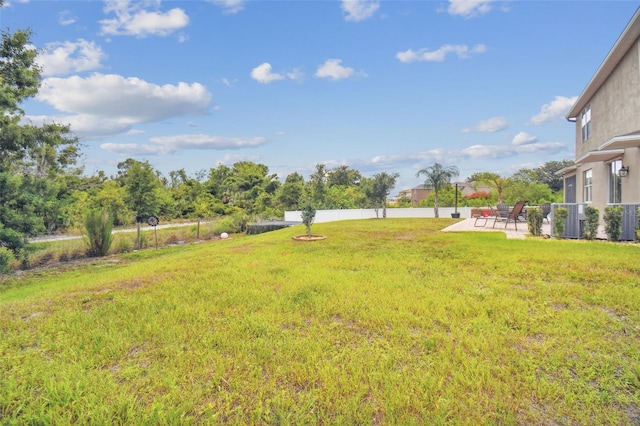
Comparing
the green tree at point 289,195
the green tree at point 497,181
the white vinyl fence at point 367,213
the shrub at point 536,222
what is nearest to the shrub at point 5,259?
the shrub at point 536,222

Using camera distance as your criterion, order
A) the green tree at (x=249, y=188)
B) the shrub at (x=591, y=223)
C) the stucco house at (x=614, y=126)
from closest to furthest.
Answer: the shrub at (x=591, y=223)
the stucco house at (x=614, y=126)
the green tree at (x=249, y=188)

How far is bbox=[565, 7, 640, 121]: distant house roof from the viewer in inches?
329

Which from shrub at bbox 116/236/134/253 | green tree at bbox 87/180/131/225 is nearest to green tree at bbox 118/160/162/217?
green tree at bbox 87/180/131/225

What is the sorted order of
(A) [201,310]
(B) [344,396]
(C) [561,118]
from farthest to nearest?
1. (C) [561,118]
2. (A) [201,310]
3. (B) [344,396]

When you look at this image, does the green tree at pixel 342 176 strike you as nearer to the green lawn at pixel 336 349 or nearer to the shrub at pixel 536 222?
the shrub at pixel 536 222

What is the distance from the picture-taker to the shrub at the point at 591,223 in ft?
24.8

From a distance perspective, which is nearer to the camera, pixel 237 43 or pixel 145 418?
pixel 145 418

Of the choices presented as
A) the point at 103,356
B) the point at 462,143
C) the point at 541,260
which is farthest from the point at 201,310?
the point at 462,143

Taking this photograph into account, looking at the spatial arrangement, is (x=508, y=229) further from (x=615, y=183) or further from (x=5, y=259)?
(x=5, y=259)

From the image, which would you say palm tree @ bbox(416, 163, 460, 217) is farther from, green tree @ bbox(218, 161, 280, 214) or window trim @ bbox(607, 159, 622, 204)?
green tree @ bbox(218, 161, 280, 214)

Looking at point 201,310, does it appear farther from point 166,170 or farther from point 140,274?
point 166,170

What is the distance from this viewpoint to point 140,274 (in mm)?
6012

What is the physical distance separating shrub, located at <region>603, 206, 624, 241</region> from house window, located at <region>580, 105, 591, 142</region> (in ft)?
25.6

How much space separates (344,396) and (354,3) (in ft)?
36.6
